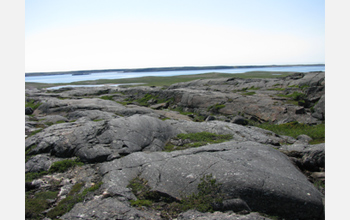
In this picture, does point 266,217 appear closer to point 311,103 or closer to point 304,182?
point 304,182

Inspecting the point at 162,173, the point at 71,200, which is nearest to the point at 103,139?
the point at 71,200

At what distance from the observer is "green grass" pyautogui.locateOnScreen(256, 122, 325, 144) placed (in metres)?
20.0

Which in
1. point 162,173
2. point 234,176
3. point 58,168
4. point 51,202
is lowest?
point 51,202

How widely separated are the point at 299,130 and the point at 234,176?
16.7m

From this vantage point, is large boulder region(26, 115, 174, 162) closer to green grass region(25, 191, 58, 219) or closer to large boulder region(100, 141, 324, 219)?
large boulder region(100, 141, 324, 219)

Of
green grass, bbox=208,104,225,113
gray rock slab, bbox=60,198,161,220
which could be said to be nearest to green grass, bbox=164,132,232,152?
gray rock slab, bbox=60,198,161,220

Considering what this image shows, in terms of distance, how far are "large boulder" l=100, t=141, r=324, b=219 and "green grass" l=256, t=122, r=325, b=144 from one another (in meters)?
10.7

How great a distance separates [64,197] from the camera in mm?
9648

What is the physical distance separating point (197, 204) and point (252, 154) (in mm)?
4477

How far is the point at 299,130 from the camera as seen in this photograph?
22516mm

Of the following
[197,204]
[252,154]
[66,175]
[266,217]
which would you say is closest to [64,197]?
[66,175]

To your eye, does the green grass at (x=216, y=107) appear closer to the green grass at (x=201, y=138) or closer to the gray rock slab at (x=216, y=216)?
the green grass at (x=201, y=138)

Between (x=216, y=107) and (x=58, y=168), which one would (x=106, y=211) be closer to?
(x=58, y=168)

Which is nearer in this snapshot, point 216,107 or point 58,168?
point 58,168
